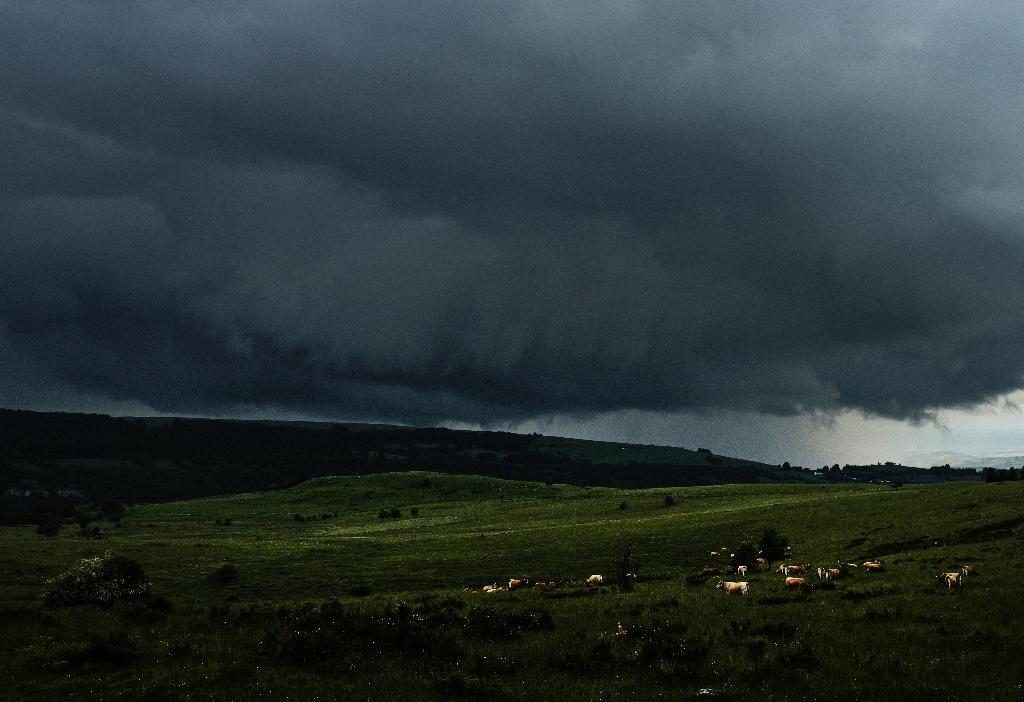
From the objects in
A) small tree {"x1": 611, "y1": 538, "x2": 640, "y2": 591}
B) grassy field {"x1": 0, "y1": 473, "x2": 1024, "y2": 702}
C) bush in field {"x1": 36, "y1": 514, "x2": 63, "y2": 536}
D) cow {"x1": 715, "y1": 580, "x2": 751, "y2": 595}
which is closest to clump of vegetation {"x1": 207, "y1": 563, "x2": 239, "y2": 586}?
grassy field {"x1": 0, "y1": 473, "x2": 1024, "y2": 702}

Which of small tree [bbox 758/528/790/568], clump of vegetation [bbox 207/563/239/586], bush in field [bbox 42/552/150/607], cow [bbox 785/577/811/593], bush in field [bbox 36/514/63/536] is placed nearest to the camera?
cow [bbox 785/577/811/593]

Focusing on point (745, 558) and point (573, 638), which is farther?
point (745, 558)

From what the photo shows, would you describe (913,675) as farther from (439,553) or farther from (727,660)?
(439,553)

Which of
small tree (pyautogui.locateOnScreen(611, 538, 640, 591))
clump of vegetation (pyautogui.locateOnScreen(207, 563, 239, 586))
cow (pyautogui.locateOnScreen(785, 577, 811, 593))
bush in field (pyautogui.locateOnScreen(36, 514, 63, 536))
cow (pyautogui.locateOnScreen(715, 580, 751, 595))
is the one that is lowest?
bush in field (pyautogui.locateOnScreen(36, 514, 63, 536))

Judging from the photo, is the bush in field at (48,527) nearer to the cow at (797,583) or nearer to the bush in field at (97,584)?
the bush in field at (97,584)

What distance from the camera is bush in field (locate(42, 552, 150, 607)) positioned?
3947 centimetres

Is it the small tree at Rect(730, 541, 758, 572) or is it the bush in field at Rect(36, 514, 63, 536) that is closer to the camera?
the small tree at Rect(730, 541, 758, 572)

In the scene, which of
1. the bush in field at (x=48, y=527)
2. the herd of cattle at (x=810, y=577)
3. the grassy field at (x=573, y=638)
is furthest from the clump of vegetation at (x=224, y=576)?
the bush in field at (x=48, y=527)

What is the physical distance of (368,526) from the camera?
127 m

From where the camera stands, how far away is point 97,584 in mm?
40562

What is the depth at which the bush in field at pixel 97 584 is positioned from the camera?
1554 inches

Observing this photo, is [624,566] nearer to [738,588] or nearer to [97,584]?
[738,588]

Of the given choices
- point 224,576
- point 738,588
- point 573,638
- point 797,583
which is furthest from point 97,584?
point 797,583

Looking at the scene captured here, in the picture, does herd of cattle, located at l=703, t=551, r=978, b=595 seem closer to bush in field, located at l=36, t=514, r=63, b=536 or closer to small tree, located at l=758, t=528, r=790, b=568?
small tree, located at l=758, t=528, r=790, b=568
